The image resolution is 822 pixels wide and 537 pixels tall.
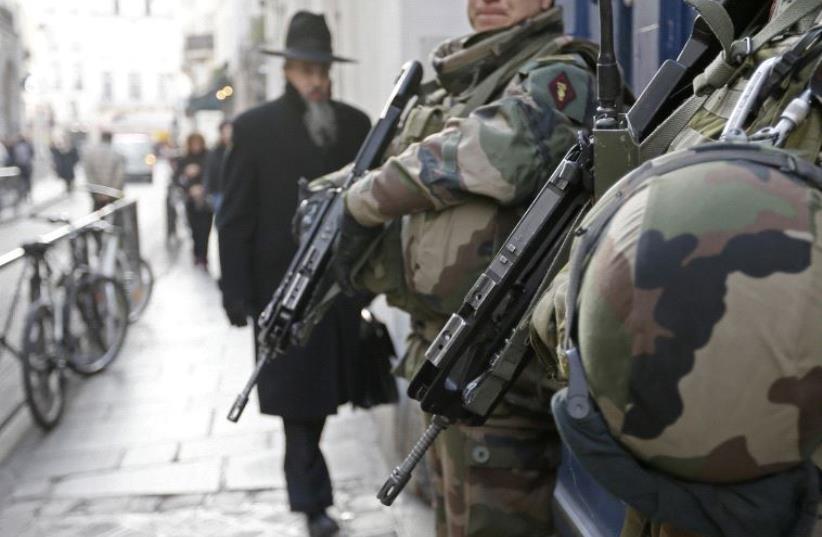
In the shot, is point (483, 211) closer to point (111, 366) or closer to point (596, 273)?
point (596, 273)

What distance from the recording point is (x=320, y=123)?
4566mm

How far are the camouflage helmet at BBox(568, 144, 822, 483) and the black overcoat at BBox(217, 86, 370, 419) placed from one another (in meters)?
3.12

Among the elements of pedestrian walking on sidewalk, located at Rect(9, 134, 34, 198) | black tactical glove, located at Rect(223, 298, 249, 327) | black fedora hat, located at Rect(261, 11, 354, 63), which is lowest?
pedestrian walking on sidewalk, located at Rect(9, 134, 34, 198)

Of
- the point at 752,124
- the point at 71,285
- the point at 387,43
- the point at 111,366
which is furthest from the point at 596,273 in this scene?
the point at 111,366

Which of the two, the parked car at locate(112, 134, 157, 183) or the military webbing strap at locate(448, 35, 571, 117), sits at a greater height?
the military webbing strap at locate(448, 35, 571, 117)

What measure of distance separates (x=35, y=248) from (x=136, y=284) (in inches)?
135

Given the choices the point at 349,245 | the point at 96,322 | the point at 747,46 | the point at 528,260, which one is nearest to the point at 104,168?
the point at 96,322

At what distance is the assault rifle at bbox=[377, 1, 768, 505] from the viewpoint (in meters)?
1.84

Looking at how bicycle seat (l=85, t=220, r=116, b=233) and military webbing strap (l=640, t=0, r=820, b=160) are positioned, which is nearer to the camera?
military webbing strap (l=640, t=0, r=820, b=160)

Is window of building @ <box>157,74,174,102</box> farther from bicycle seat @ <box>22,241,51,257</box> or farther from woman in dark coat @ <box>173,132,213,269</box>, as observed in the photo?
bicycle seat @ <box>22,241,51,257</box>

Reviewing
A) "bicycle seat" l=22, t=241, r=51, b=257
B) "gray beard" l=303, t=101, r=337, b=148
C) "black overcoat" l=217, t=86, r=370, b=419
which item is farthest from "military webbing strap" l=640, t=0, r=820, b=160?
"bicycle seat" l=22, t=241, r=51, b=257

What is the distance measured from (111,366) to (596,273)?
24.0 ft

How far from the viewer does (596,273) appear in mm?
1322

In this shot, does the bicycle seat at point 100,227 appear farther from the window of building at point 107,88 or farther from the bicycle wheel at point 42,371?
the window of building at point 107,88
